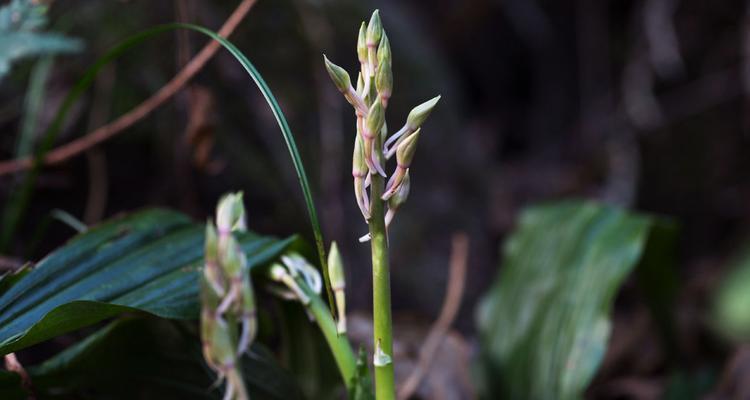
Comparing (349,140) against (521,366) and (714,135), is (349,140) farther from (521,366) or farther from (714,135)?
(714,135)

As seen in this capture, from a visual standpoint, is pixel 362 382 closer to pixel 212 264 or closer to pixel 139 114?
pixel 212 264

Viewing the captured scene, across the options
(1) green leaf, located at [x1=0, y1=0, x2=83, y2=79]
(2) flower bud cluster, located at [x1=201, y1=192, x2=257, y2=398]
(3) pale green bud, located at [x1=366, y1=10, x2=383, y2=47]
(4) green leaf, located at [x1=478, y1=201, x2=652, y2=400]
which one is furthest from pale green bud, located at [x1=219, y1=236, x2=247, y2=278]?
(4) green leaf, located at [x1=478, y1=201, x2=652, y2=400]

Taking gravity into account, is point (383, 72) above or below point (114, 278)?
above

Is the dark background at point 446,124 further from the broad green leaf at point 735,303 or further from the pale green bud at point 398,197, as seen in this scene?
the pale green bud at point 398,197

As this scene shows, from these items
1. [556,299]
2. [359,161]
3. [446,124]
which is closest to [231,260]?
[359,161]

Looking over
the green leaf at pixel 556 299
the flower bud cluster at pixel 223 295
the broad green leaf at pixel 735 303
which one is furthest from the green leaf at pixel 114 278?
the broad green leaf at pixel 735 303

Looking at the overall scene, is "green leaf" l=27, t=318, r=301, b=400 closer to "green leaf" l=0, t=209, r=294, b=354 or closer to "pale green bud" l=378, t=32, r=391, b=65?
"green leaf" l=0, t=209, r=294, b=354
